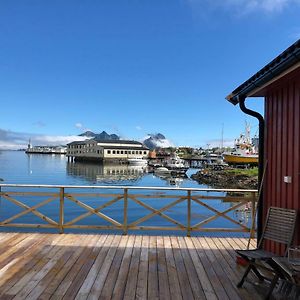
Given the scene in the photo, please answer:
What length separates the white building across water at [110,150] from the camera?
247 feet

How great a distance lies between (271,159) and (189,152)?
106748 millimetres

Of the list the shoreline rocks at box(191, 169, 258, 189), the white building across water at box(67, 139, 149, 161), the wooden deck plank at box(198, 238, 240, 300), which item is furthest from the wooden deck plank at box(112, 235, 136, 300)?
the white building across water at box(67, 139, 149, 161)

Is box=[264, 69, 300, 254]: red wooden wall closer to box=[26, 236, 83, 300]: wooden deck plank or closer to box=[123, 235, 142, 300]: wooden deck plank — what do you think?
box=[123, 235, 142, 300]: wooden deck plank

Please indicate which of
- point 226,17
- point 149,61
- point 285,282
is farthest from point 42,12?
point 149,61

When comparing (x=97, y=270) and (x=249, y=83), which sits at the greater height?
(x=249, y=83)

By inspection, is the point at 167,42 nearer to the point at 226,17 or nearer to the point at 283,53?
the point at 226,17

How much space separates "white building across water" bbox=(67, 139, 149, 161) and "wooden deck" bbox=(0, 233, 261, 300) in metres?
69.2

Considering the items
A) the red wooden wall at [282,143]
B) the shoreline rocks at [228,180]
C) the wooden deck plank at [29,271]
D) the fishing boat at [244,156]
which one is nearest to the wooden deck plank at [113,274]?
the wooden deck plank at [29,271]

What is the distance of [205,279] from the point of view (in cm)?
355

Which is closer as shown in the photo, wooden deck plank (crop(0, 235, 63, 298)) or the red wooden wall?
wooden deck plank (crop(0, 235, 63, 298))

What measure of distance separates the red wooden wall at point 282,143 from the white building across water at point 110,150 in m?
70.3

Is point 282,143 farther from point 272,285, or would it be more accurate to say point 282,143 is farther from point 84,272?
point 84,272

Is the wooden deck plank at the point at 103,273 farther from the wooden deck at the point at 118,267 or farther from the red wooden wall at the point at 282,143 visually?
the red wooden wall at the point at 282,143

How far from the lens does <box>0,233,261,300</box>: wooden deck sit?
314 centimetres
